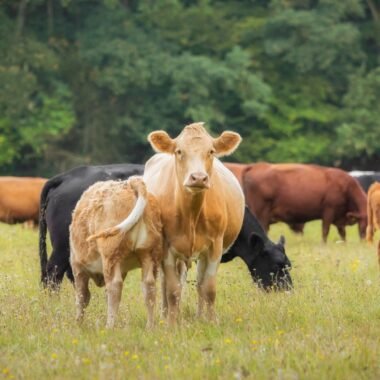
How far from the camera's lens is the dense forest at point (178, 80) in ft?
141

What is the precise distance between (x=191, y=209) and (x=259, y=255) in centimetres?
321

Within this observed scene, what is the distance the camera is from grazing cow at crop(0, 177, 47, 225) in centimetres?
2166

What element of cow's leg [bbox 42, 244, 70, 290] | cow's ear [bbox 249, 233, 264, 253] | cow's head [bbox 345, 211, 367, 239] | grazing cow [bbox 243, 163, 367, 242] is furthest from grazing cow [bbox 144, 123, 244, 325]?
cow's head [bbox 345, 211, 367, 239]

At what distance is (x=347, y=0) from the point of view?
45438mm

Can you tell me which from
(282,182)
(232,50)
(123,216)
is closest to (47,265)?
(123,216)

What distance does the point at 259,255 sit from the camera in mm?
12648

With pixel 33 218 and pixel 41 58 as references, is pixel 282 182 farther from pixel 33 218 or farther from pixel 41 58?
pixel 41 58

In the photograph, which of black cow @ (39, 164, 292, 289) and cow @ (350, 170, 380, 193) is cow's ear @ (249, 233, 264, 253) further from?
cow @ (350, 170, 380, 193)

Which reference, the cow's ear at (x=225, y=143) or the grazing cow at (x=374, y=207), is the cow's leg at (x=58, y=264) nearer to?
the cow's ear at (x=225, y=143)

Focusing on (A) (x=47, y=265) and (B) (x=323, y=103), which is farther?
(B) (x=323, y=103)

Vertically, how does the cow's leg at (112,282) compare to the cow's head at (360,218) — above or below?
above

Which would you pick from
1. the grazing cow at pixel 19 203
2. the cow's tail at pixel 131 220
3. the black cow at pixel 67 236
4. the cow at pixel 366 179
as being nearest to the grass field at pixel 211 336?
the black cow at pixel 67 236

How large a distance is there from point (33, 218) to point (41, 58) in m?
21.6

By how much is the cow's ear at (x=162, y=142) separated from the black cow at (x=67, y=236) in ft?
→ 7.40
